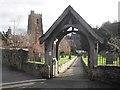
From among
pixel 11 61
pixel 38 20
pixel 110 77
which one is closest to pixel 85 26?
pixel 110 77

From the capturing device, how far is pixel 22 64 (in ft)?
78.0

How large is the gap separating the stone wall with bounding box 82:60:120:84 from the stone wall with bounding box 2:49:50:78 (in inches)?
147

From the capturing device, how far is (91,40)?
1875 cm

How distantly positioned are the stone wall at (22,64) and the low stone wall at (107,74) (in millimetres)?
3743

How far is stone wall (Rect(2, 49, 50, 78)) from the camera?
19.7 metres

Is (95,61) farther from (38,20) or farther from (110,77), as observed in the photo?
(38,20)

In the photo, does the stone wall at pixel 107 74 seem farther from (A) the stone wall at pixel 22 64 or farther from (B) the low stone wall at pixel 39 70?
(A) the stone wall at pixel 22 64

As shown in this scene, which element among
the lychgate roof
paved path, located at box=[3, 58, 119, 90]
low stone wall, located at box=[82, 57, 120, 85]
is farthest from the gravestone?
paved path, located at box=[3, 58, 119, 90]

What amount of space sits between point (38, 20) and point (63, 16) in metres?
81.8

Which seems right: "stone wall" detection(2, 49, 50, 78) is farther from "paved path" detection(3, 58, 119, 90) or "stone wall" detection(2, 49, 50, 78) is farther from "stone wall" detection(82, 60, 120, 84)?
"stone wall" detection(82, 60, 120, 84)

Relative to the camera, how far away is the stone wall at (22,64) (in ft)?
64.7

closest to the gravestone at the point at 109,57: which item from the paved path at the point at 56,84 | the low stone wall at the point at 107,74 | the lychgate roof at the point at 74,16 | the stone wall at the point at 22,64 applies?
the low stone wall at the point at 107,74

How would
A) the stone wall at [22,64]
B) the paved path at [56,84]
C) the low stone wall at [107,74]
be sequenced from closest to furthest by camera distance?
the paved path at [56,84] < the low stone wall at [107,74] < the stone wall at [22,64]

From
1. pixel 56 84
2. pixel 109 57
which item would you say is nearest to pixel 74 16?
pixel 109 57
